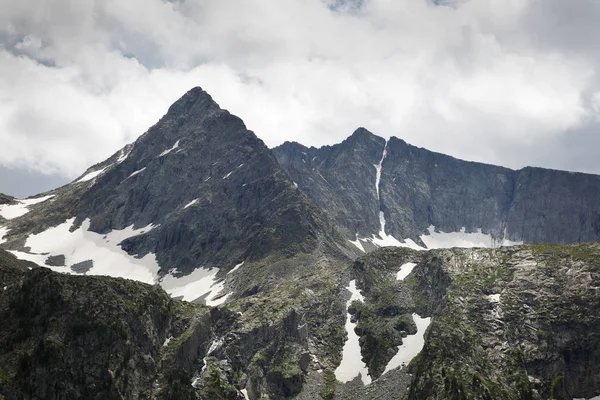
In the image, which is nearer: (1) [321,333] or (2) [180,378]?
(2) [180,378]

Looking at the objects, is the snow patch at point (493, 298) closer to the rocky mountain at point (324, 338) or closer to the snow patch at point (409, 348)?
the rocky mountain at point (324, 338)

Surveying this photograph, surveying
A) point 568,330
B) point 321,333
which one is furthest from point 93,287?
point 568,330

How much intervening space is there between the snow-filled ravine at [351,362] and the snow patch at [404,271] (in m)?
23.5

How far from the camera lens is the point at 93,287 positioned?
111 metres

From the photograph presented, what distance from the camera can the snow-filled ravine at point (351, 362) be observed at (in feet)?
386

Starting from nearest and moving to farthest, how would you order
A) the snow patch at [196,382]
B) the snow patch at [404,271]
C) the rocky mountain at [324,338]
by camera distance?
the rocky mountain at [324,338], the snow patch at [196,382], the snow patch at [404,271]

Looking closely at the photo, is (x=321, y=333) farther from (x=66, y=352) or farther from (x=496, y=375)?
(x=66, y=352)

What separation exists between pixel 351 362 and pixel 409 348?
14.3 meters

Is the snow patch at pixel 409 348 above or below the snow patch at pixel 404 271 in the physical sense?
below

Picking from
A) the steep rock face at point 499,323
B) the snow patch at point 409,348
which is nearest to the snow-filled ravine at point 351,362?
the steep rock face at point 499,323

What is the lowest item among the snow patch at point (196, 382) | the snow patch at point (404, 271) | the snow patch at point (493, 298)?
the snow patch at point (196, 382)

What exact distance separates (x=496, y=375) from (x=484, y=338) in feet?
33.8

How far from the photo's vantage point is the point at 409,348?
120m

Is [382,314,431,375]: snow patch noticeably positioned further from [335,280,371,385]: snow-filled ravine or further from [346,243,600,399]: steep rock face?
[335,280,371,385]: snow-filled ravine
